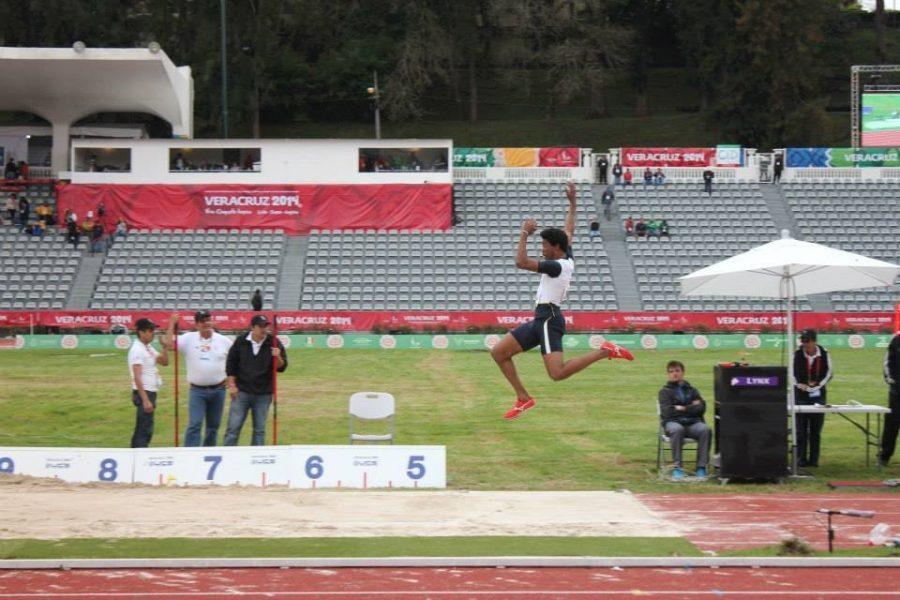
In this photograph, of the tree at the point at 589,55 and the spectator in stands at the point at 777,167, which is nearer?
the spectator in stands at the point at 777,167

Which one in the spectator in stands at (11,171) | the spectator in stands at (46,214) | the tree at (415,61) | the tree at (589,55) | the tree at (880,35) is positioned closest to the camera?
the spectator in stands at (46,214)

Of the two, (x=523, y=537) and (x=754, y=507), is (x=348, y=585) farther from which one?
(x=754, y=507)

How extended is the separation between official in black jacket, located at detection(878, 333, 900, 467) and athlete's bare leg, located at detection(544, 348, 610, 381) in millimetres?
5129

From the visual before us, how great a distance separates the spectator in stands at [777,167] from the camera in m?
54.6

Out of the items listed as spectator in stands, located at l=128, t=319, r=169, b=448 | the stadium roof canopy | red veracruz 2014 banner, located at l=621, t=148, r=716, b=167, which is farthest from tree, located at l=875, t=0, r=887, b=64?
spectator in stands, located at l=128, t=319, r=169, b=448

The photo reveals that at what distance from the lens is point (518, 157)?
54500mm

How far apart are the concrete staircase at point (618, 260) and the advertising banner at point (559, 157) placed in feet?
4.97

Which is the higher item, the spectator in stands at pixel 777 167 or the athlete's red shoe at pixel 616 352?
the spectator in stands at pixel 777 167

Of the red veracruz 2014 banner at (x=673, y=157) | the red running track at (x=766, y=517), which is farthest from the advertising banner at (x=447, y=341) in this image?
the red running track at (x=766, y=517)

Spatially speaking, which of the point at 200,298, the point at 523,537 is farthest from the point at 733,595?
the point at 200,298

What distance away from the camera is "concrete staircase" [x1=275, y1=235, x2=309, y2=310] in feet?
150

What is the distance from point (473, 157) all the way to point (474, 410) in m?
32.4

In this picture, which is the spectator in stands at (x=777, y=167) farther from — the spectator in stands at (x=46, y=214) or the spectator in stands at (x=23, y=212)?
the spectator in stands at (x=23, y=212)

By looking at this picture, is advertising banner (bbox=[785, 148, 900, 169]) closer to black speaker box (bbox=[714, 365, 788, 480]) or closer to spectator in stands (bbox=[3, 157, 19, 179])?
spectator in stands (bbox=[3, 157, 19, 179])
